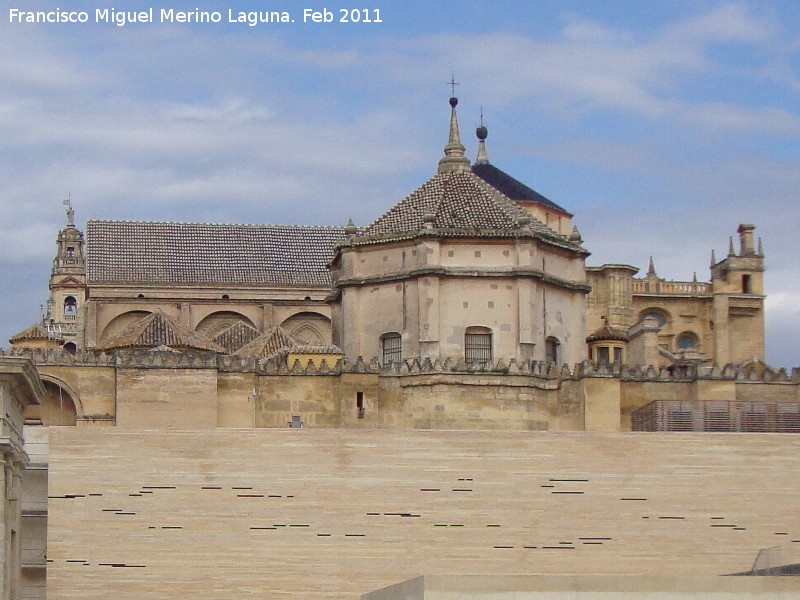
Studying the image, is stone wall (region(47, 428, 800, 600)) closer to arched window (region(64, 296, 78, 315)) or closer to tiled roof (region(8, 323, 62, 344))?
tiled roof (region(8, 323, 62, 344))

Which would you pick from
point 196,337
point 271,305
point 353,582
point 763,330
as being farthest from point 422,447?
point 763,330

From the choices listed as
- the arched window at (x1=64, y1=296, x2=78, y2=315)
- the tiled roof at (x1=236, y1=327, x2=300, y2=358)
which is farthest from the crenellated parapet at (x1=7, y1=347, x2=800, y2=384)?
the arched window at (x1=64, y1=296, x2=78, y2=315)

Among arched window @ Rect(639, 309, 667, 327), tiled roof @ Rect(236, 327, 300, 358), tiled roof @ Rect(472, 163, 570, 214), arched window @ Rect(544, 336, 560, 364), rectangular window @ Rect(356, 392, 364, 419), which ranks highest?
tiled roof @ Rect(472, 163, 570, 214)

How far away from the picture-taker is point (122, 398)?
50438 millimetres

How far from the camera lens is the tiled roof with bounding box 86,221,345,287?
69.9m

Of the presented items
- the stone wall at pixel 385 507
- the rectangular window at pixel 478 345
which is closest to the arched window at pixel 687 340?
the rectangular window at pixel 478 345

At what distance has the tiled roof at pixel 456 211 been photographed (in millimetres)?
54031

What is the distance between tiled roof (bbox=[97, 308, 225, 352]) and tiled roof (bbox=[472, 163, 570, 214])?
Result: 2078 cm

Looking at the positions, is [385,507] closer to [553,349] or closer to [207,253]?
[553,349]

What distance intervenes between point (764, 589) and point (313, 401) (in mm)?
21423

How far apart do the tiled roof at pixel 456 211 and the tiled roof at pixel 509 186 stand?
52.3 feet

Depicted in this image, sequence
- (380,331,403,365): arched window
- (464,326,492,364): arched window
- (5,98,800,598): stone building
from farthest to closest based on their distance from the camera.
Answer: (380,331,403,365): arched window < (464,326,492,364): arched window < (5,98,800,598): stone building

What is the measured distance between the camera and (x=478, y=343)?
5284 cm

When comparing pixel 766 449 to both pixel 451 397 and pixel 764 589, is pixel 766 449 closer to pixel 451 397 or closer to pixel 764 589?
pixel 451 397
